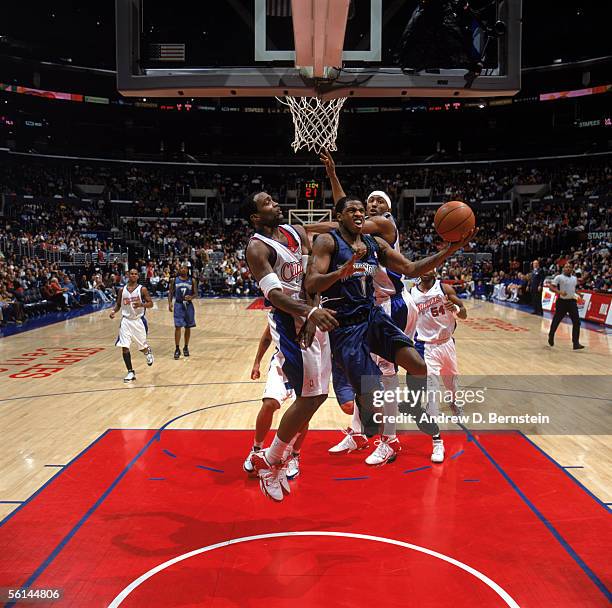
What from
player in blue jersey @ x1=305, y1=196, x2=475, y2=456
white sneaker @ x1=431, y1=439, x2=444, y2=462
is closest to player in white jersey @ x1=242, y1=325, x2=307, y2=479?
player in blue jersey @ x1=305, y1=196, x2=475, y2=456

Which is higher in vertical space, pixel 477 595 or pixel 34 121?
pixel 34 121

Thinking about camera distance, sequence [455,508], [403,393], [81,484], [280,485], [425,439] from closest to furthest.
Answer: [280,485] → [455,508] → [81,484] → [425,439] → [403,393]

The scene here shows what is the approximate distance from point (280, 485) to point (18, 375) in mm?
6682

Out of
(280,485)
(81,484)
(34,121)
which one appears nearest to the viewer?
(280,485)

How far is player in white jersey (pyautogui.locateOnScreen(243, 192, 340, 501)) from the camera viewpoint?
11.9 ft

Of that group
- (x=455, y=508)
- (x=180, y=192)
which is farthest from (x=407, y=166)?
(x=455, y=508)

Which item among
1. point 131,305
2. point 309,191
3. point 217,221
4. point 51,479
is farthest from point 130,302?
point 217,221

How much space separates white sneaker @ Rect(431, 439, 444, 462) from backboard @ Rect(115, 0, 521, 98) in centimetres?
330

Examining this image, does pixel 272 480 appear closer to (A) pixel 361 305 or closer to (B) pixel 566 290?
(A) pixel 361 305

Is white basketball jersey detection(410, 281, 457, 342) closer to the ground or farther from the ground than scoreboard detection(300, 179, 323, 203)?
closer to the ground

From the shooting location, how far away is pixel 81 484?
4633 millimetres

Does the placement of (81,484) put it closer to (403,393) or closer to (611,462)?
(403,393)

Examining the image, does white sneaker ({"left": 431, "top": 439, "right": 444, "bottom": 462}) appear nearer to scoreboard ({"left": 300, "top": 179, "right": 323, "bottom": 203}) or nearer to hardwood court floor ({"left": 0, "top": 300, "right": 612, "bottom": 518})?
hardwood court floor ({"left": 0, "top": 300, "right": 612, "bottom": 518})

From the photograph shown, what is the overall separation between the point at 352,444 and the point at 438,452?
0.76 metres
